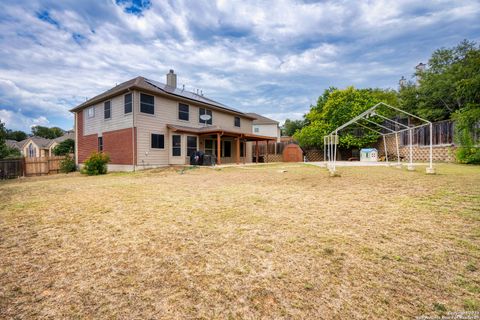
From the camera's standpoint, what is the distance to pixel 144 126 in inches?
576

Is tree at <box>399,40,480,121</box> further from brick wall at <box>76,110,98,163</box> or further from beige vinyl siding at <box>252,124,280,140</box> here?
brick wall at <box>76,110,98,163</box>

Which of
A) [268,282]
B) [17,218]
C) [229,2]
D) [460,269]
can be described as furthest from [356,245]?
[229,2]

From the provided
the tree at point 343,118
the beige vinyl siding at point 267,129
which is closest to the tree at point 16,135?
the beige vinyl siding at point 267,129

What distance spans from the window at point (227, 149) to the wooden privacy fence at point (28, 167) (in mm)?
13896

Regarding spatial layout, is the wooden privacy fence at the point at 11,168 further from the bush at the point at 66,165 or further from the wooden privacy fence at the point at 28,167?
the bush at the point at 66,165

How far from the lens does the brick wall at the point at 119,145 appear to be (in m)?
14.6

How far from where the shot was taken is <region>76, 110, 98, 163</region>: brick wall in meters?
17.9

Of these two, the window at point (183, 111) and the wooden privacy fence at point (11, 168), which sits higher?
the window at point (183, 111)

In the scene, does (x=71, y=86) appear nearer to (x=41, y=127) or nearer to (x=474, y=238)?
(x=474, y=238)

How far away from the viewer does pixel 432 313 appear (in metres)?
1.55

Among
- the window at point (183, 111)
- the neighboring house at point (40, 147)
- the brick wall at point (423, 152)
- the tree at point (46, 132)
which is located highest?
the tree at point (46, 132)

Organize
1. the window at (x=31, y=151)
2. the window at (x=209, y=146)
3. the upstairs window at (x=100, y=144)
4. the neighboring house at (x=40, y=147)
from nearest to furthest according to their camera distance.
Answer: the upstairs window at (x=100, y=144) → the window at (x=209, y=146) → the neighboring house at (x=40, y=147) → the window at (x=31, y=151)

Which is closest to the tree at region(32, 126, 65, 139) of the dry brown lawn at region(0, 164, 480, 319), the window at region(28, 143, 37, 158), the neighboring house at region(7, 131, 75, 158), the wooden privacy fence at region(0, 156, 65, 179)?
the neighboring house at region(7, 131, 75, 158)

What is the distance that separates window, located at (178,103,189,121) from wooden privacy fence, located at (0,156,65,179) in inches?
433
